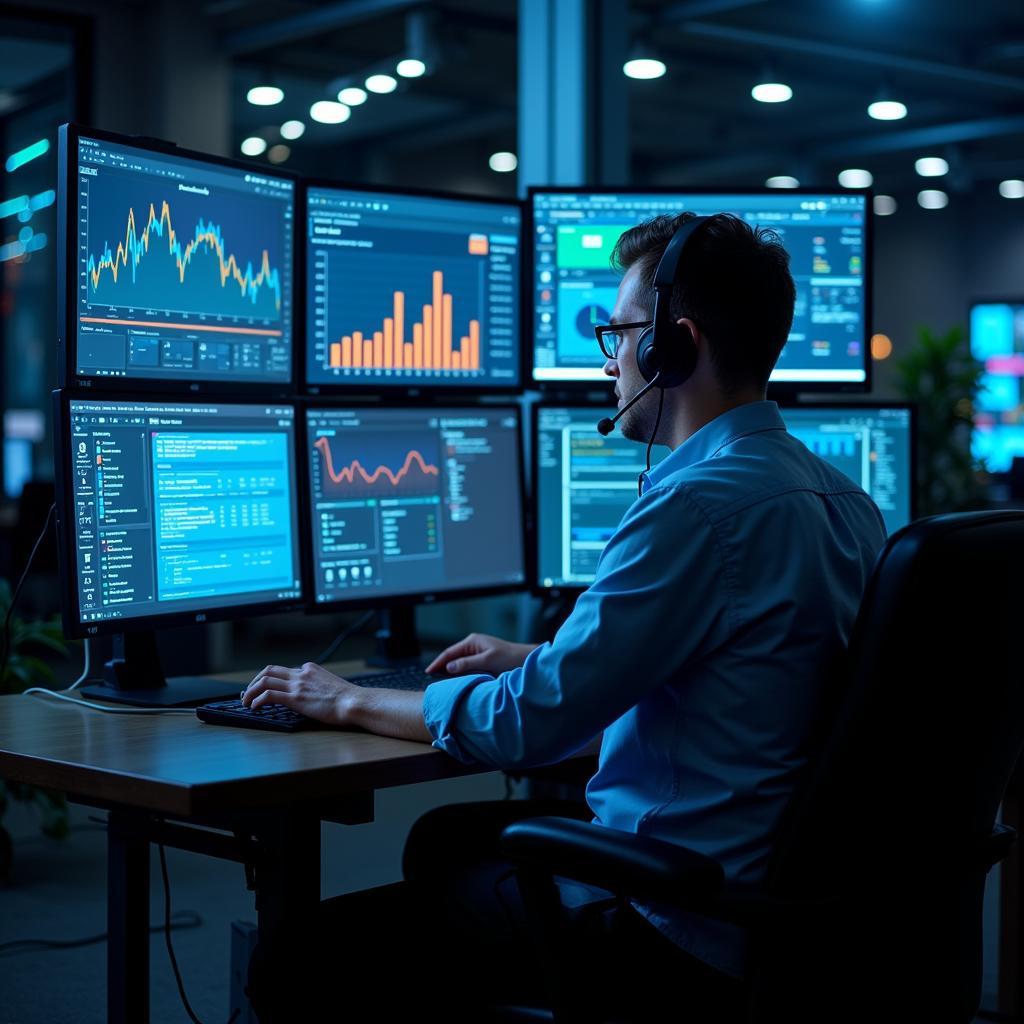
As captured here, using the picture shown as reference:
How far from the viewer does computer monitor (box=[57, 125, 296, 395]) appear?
6.60ft

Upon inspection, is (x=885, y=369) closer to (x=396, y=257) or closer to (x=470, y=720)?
(x=396, y=257)

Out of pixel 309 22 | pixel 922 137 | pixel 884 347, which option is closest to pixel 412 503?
pixel 309 22

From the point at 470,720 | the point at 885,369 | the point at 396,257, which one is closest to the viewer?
the point at 470,720

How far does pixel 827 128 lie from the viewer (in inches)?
387

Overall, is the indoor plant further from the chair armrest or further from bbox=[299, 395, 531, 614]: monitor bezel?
the chair armrest

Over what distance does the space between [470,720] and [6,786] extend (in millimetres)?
2491

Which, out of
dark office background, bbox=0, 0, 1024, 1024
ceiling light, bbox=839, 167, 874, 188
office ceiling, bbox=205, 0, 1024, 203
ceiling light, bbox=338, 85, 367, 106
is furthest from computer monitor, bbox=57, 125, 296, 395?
ceiling light, bbox=839, 167, 874, 188

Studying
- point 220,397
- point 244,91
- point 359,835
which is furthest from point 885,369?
point 220,397

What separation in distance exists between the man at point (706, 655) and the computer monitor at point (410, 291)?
1.00 m

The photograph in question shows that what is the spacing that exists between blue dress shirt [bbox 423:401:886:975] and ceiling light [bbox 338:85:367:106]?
675 cm

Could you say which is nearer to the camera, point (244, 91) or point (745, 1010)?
point (745, 1010)

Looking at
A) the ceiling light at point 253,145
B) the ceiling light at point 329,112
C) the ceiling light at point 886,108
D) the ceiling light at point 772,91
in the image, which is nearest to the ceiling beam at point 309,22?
the ceiling light at point 329,112

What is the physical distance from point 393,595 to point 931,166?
9155 millimetres

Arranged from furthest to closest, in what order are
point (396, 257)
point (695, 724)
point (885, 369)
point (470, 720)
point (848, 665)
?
point (885, 369) < point (396, 257) < point (470, 720) < point (695, 724) < point (848, 665)
